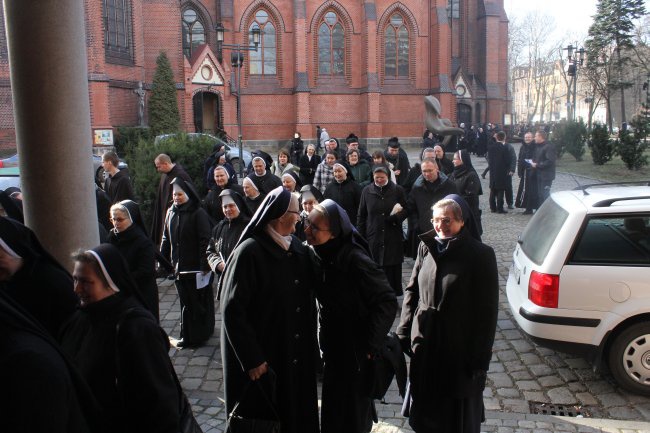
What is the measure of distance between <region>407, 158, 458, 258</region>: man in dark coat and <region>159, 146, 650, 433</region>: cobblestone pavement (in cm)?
160

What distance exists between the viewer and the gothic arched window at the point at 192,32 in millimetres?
34906

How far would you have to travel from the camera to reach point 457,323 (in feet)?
12.4

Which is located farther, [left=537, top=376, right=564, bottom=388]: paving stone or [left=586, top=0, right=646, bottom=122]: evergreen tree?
[left=586, top=0, right=646, bottom=122]: evergreen tree

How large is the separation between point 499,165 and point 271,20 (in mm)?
24575

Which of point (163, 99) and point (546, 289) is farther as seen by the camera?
point (163, 99)

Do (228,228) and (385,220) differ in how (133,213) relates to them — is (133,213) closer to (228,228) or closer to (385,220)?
(228,228)

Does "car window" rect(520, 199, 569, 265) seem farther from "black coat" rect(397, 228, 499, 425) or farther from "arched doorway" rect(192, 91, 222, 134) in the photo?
"arched doorway" rect(192, 91, 222, 134)

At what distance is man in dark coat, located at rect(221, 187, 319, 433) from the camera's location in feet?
11.6

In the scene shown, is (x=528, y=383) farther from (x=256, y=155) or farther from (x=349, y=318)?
(x=256, y=155)

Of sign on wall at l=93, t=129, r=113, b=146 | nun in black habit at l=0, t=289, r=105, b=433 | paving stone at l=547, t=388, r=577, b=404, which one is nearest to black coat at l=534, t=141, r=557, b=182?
paving stone at l=547, t=388, r=577, b=404

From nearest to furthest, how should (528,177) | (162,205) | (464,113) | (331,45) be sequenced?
(162,205) → (528,177) → (331,45) → (464,113)

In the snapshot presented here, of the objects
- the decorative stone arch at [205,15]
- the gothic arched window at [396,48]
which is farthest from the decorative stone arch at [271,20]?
the gothic arched window at [396,48]

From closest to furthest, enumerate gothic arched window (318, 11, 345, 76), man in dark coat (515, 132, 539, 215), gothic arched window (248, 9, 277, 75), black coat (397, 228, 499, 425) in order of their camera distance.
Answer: black coat (397, 228, 499, 425)
man in dark coat (515, 132, 539, 215)
gothic arched window (248, 9, 277, 75)
gothic arched window (318, 11, 345, 76)

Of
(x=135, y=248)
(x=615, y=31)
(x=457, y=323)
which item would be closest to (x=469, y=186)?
(x=135, y=248)
